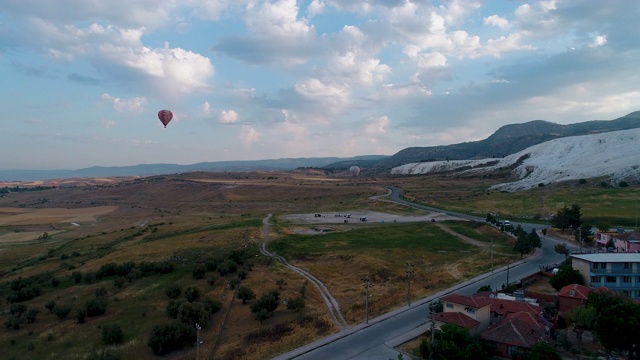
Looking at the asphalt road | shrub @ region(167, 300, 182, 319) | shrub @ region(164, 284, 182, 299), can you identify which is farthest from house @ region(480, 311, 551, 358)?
shrub @ region(164, 284, 182, 299)

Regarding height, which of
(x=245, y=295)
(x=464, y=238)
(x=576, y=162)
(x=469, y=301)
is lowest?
(x=464, y=238)

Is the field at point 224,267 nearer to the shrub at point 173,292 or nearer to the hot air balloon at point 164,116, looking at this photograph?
the shrub at point 173,292

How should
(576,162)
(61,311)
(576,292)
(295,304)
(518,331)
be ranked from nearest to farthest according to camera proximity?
(518,331) → (576,292) → (295,304) → (61,311) → (576,162)

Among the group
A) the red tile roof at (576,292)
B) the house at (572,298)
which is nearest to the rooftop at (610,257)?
the red tile roof at (576,292)

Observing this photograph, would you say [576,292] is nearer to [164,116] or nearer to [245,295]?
[245,295]

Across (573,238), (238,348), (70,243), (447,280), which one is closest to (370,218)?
(573,238)

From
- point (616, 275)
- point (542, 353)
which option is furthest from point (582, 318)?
point (616, 275)
